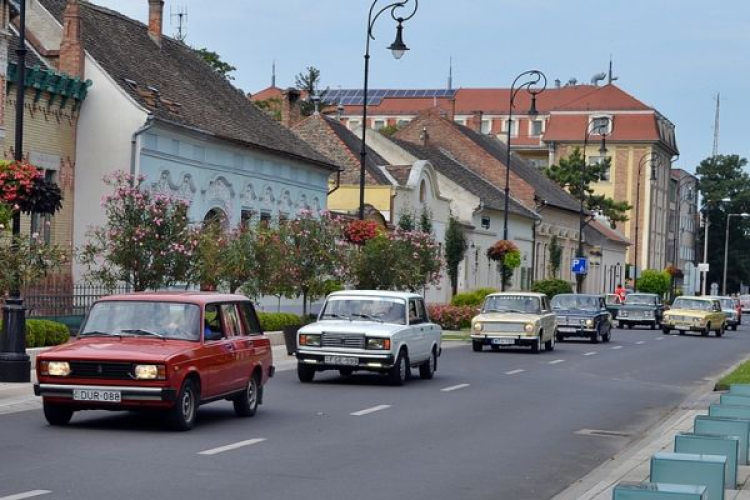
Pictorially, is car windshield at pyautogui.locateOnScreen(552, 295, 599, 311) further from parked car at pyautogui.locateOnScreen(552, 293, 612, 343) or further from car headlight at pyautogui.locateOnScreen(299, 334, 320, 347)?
car headlight at pyautogui.locateOnScreen(299, 334, 320, 347)

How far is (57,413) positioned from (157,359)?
5.59 ft

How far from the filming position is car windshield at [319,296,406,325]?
2522 cm

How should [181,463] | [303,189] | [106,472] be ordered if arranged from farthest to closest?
[303,189] → [181,463] → [106,472]

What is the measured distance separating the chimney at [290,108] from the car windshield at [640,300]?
17.8 metres

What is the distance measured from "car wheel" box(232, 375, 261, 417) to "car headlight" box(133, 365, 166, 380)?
277cm

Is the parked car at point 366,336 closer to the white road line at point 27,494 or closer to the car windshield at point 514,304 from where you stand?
the car windshield at point 514,304

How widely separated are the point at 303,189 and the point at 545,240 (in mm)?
38439

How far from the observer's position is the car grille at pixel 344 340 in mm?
24250

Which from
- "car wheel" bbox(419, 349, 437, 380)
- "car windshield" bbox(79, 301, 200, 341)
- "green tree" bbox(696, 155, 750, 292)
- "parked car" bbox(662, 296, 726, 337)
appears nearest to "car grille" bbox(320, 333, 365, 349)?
"car wheel" bbox(419, 349, 437, 380)

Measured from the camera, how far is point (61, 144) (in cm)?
3888

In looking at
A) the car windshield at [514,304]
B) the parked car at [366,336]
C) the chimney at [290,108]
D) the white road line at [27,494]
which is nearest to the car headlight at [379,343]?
the parked car at [366,336]

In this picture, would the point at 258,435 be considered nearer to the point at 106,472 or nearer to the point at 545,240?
the point at 106,472

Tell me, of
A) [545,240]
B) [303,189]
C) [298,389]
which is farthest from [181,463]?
[545,240]

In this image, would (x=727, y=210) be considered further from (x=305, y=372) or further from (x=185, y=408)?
(x=185, y=408)
